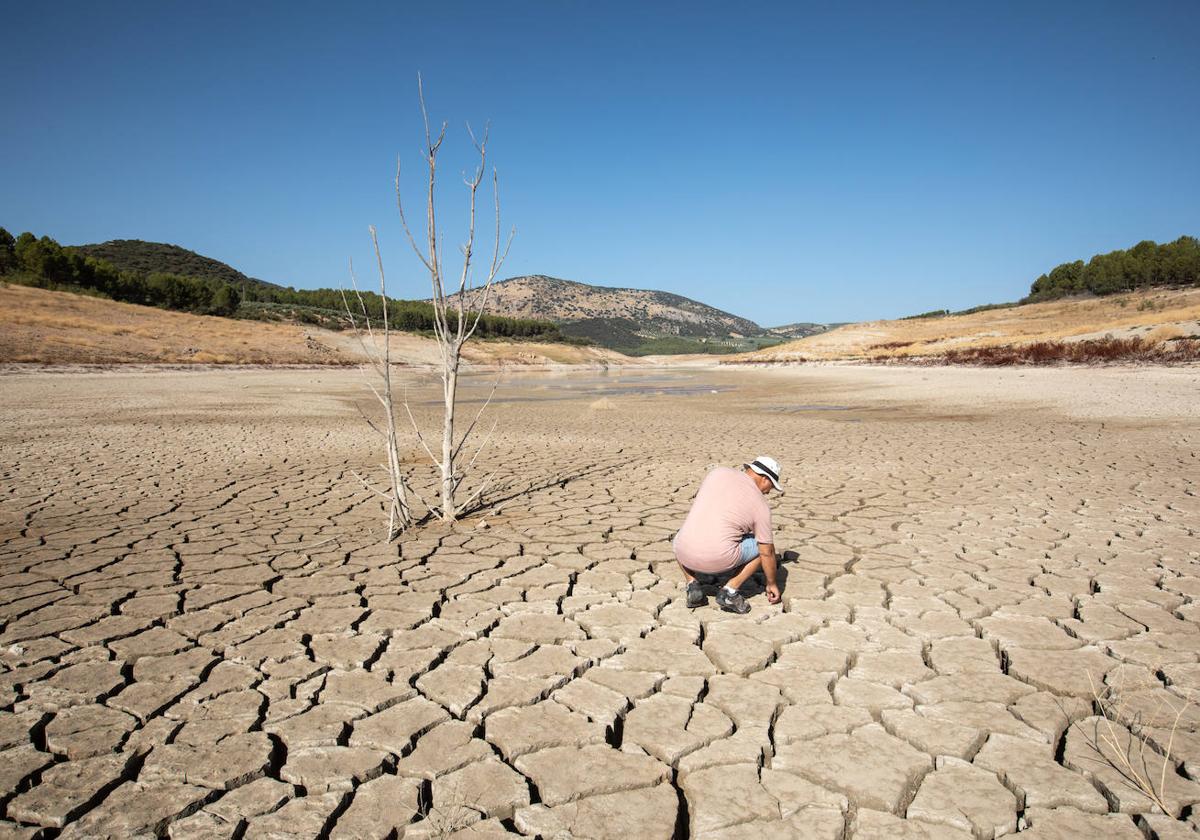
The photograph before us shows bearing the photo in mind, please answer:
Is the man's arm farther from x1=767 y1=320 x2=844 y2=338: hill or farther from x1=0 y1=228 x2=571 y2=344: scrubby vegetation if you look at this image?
x1=767 y1=320 x2=844 y2=338: hill

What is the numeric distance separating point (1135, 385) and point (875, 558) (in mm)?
16338

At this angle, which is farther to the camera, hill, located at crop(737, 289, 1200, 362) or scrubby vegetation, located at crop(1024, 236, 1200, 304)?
scrubby vegetation, located at crop(1024, 236, 1200, 304)

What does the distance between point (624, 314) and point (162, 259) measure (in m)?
97.4

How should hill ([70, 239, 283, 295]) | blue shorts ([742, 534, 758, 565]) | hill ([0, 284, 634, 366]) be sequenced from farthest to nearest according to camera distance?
hill ([70, 239, 283, 295]), hill ([0, 284, 634, 366]), blue shorts ([742, 534, 758, 565])

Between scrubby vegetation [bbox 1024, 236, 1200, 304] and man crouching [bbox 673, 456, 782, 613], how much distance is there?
188 ft

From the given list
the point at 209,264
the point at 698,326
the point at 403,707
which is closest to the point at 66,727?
the point at 403,707

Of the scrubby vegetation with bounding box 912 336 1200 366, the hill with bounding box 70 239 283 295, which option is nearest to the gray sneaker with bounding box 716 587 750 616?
the scrubby vegetation with bounding box 912 336 1200 366

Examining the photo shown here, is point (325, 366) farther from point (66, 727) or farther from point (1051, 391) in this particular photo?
point (66, 727)

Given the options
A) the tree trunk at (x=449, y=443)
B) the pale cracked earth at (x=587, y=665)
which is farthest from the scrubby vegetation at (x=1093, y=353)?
the tree trunk at (x=449, y=443)

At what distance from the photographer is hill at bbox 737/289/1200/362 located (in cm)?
2567

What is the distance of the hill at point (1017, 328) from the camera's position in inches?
1011

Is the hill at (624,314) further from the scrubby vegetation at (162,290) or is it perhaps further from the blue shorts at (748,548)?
the blue shorts at (748,548)

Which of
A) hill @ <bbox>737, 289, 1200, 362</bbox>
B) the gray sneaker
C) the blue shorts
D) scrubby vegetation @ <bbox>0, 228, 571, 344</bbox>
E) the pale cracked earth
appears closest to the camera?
the pale cracked earth

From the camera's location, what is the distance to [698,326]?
6388 inches
